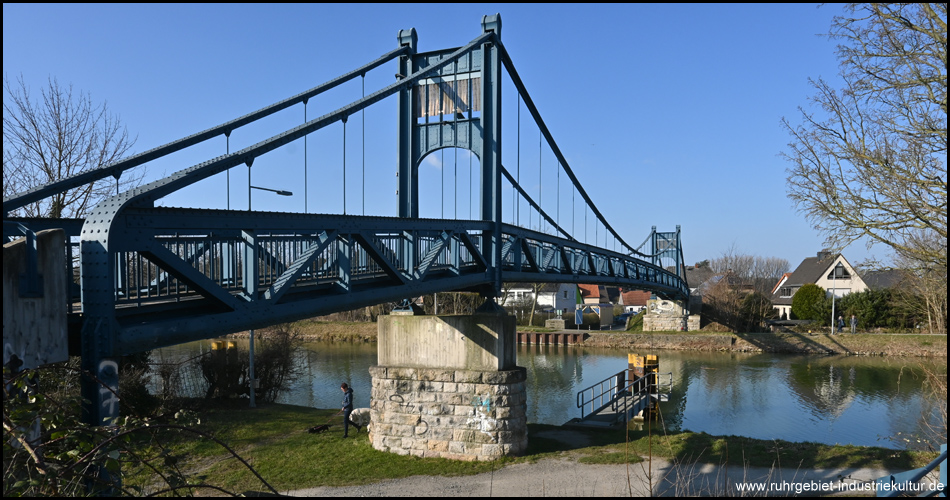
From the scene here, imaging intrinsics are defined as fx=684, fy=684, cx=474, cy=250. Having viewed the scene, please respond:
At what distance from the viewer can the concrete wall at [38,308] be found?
4.27 meters

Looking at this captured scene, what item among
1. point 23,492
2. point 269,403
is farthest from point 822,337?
point 23,492

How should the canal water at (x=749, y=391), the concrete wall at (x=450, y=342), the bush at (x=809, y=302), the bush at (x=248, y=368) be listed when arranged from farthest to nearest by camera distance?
the bush at (x=809, y=302)
the bush at (x=248, y=368)
the canal water at (x=749, y=391)
the concrete wall at (x=450, y=342)

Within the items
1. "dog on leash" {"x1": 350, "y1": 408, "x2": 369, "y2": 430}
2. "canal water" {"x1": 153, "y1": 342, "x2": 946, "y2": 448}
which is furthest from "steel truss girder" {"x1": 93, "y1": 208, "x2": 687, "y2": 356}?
"canal water" {"x1": 153, "y1": 342, "x2": 946, "y2": 448}

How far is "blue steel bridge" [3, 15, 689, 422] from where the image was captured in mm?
5305

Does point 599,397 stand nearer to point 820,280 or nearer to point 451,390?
point 451,390

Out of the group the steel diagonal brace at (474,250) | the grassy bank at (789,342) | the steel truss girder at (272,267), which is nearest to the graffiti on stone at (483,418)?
the steel truss girder at (272,267)

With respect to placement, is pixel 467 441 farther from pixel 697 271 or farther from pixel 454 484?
pixel 697 271

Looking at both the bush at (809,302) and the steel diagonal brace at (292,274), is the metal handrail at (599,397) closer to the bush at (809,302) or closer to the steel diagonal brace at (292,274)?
the steel diagonal brace at (292,274)

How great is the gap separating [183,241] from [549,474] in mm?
6806

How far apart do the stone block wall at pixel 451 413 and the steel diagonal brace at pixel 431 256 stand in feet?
8.68

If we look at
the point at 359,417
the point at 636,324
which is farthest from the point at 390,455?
the point at 636,324

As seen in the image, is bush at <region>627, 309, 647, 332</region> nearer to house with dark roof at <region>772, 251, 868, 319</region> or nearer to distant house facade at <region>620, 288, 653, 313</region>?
house with dark roof at <region>772, 251, 868, 319</region>

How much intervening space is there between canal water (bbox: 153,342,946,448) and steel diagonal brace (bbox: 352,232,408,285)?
9278 mm

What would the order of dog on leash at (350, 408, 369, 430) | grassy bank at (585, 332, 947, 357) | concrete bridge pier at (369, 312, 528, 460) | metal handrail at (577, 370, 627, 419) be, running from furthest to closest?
1. grassy bank at (585, 332, 947, 357)
2. metal handrail at (577, 370, 627, 419)
3. dog on leash at (350, 408, 369, 430)
4. concrete bridge pier at (369, 312, 528, 460)
